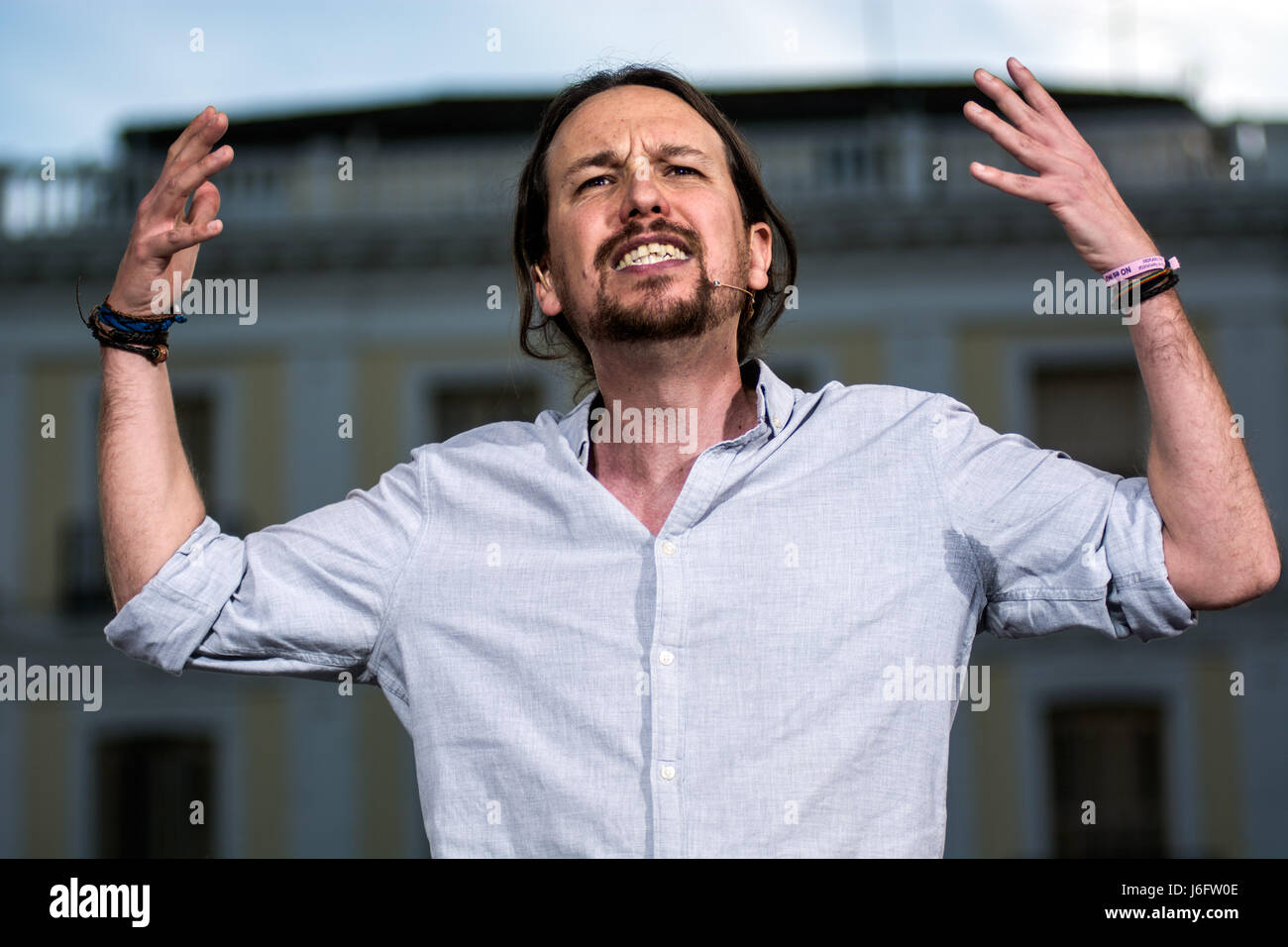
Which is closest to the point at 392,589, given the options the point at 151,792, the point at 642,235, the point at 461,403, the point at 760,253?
the point at 642,235

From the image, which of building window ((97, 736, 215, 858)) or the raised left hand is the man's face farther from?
building window ((97, 736, 215, 858))

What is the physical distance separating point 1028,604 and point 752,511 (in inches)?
16.8

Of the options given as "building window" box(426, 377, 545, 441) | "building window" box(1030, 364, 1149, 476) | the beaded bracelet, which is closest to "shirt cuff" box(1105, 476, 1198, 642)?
the beaded bracelet

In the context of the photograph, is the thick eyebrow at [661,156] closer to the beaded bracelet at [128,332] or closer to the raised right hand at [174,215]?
the raised right hand at [174,215]

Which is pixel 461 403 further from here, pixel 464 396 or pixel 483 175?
pixel 483 175

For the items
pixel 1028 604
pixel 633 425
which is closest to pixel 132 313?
pixel 633 425

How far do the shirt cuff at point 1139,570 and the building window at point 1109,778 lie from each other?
12.8 meters

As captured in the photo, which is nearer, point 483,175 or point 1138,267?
point 1138,267

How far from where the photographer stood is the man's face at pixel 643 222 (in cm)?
257

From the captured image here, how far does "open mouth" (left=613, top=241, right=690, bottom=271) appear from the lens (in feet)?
8.47

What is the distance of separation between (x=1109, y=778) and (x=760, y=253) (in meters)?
12.7

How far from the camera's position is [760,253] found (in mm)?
2943
